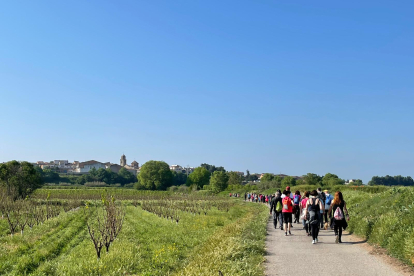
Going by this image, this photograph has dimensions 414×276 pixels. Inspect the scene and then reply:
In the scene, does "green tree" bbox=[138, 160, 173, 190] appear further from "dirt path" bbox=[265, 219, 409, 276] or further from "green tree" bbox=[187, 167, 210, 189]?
"dirt path" bbox=[265, 219, 409, 276]

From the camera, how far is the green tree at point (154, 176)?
108m

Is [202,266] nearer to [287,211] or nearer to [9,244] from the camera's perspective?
[287,211]

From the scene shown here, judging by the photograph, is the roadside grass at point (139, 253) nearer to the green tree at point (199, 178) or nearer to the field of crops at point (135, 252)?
the field of crops at point (135, 252)

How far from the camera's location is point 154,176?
108625mm

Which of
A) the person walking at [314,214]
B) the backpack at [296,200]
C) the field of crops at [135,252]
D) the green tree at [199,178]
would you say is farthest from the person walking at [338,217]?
the green tree at [199,178]

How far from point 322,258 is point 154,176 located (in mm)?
101505

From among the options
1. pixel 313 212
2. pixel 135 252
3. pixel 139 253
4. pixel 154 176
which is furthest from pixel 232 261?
pixel 154 176

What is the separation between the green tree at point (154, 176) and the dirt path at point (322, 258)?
321 ft

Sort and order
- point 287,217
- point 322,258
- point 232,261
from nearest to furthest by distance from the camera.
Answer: point 232,261 → point 322,258 → point 287,217

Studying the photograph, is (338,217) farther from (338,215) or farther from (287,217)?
(287,217)

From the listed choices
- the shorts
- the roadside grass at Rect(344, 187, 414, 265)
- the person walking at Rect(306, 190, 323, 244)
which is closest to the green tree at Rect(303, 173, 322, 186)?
the roadside grass at Rect(344, 187, 414, 265)

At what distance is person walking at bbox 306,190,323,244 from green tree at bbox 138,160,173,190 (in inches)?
3853

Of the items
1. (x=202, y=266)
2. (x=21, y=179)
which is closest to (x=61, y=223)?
(x=202, y=266)

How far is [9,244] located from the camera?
15562 mm
